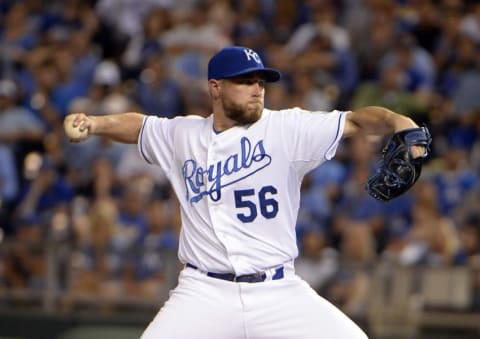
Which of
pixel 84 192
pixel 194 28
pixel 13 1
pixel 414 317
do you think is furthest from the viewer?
pixel 13 1

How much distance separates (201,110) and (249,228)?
17.9 feet

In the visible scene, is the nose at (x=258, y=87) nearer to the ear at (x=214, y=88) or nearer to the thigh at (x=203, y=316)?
the ear at (x=214, y=88)

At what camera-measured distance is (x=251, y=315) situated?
4.80m

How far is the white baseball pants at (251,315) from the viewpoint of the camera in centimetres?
474

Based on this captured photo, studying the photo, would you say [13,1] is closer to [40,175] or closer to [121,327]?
[40,175]

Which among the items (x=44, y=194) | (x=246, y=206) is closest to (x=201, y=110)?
(x=44, y=194)

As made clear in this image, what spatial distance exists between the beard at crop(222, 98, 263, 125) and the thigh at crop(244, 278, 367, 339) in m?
0.75

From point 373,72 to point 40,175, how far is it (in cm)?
325

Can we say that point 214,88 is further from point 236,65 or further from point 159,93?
point 159,93

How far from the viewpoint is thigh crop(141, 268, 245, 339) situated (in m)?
4.76

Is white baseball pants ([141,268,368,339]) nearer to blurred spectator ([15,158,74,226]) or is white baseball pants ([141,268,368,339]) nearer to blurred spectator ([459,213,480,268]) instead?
blurred spectator ([459,213,480,268])

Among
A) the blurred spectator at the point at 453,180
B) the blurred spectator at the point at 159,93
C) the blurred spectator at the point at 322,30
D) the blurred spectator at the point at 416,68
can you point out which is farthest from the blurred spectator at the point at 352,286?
the blurred spectator at the point at 159,93

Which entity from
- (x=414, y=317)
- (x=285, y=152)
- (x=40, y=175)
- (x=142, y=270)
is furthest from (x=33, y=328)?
(x=285, y=152)

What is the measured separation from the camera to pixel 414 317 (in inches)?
316
